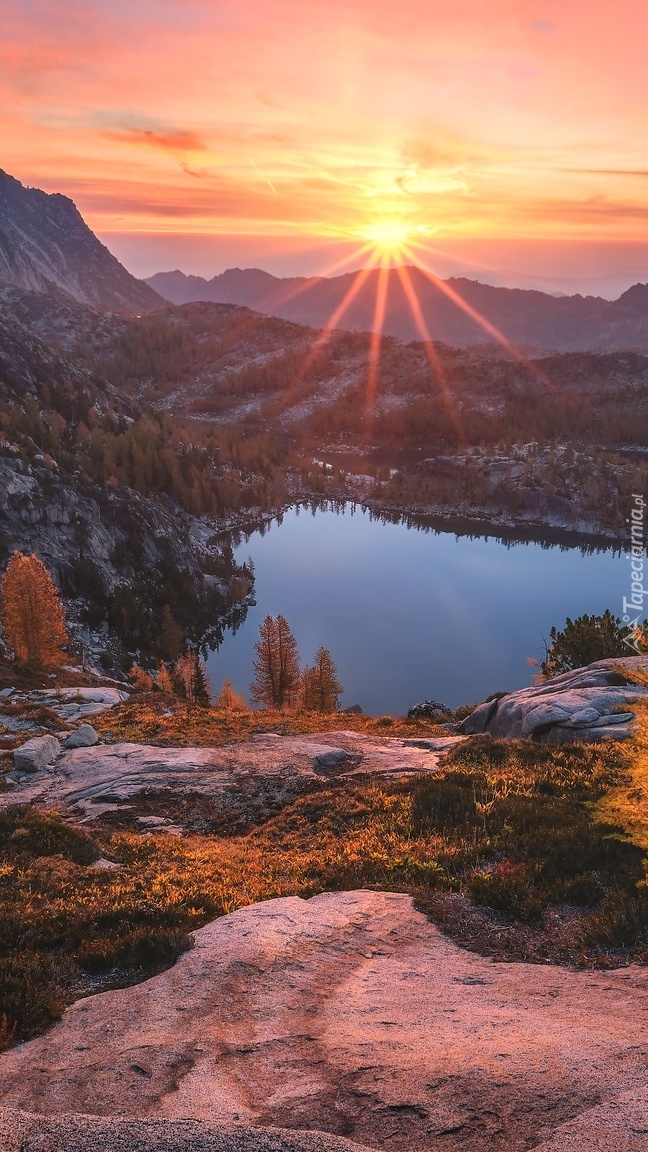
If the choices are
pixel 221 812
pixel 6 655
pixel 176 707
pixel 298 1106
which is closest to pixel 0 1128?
pixel 298 1106

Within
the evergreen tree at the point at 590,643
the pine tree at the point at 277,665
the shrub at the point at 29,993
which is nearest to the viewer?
the shrub at the point at 29,993

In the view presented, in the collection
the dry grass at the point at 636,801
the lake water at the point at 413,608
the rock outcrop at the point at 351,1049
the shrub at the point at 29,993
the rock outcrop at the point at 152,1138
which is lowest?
the lake water at the point at 413,608

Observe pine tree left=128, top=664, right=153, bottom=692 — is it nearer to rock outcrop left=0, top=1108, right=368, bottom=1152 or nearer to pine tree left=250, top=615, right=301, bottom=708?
pine tree left=250, top=615, right=301, bottom=708

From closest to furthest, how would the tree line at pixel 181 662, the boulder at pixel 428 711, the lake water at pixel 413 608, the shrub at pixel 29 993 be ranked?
1. the shrub at pixel 29 993
2. the boulder at pixel 428 711
3. the tree line at pixel 181 662
4. the lake water at pixel 413 608

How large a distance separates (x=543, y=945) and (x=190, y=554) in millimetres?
121404

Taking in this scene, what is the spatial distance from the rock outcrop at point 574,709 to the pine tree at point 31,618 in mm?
41022

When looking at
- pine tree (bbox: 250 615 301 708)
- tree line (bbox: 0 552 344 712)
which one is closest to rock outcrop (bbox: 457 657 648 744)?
tree line (bbox: 0 552 344 712)

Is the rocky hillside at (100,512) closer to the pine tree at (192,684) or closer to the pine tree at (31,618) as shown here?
the pine tree at (192,684)

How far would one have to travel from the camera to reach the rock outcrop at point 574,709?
2780cm

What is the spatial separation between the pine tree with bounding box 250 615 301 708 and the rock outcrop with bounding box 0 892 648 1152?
54824mm

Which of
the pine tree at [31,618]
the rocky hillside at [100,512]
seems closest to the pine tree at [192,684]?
the pine tree at [31,618]

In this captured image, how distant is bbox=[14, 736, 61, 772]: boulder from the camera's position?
2708cm

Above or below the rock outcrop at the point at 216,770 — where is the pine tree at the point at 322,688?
below

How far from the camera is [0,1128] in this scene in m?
7.50
